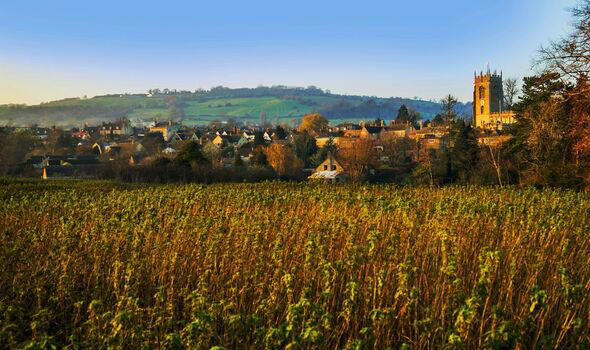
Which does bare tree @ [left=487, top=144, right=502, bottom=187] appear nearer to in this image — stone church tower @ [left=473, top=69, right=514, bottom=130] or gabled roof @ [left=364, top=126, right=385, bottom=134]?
gabled roof @ [left=364, top=126, right=385, bottom=134]

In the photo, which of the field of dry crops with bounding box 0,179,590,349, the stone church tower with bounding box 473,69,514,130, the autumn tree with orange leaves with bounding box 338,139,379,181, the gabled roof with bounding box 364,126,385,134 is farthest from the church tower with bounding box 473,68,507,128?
the field of dry crops with bounding box 0,179,590,349

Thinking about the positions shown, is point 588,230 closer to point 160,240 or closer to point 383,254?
point 383,254

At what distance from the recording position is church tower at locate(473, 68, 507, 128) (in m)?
162

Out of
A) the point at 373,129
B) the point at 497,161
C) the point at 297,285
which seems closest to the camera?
the point at 297,285

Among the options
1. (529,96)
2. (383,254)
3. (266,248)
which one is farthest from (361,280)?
(529,96)

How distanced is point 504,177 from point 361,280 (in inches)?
1716

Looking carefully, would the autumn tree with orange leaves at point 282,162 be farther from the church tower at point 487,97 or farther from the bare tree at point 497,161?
the church tower at point 487,97

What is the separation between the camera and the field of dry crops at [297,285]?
6285 mm

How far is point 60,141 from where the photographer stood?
118 meters

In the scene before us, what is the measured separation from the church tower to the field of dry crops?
15352 centimetres

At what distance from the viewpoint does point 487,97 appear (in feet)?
534

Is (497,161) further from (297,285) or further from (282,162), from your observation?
(297,285)

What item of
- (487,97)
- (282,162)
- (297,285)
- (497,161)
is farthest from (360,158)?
(487,97)

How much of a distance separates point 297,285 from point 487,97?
163688mm
